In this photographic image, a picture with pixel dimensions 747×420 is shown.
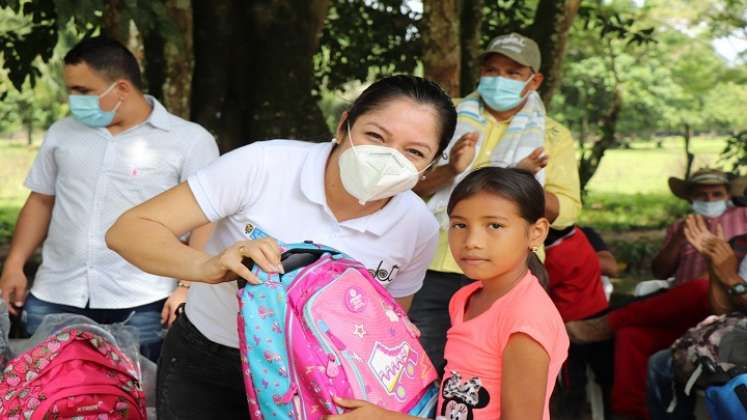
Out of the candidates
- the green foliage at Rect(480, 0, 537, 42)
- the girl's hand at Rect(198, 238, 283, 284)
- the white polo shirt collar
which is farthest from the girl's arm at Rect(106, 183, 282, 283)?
the green foliage at Rect(480, 0, 537, 42)

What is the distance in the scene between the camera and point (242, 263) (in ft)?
6.40

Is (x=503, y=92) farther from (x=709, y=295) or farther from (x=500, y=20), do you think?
(x=500, y=20)

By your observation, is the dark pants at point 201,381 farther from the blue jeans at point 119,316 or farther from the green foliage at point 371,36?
the green foliage at point 371,36

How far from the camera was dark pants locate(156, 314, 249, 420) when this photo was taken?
2326mm

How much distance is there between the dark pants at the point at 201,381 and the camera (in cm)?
233

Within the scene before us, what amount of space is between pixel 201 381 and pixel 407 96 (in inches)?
34.7

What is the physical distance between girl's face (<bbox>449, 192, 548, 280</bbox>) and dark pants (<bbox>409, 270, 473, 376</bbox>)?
1.30m

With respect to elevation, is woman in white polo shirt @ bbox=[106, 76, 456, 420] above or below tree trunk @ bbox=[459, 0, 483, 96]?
above

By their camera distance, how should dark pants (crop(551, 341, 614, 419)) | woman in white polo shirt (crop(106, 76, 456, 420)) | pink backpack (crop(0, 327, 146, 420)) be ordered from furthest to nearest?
dark pants (crop(551, 341, 614, 419)) < pink backpack (crop(0, 327, 146, 420)) < woman in white polo shirt (crop(106, 76, 456, 420))

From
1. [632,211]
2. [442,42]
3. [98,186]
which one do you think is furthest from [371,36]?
[632,211]

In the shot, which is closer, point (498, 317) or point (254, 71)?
point (498, 317)

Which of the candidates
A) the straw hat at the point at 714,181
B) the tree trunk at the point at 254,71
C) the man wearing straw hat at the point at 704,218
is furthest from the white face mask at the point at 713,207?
the tree trunk at the point at 254,71

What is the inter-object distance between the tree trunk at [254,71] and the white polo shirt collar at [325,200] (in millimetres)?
4411

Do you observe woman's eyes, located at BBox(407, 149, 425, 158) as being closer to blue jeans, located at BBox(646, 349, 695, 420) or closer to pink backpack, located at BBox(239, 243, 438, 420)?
pink backpack, located at BBox(239, 243, 438, 420)
